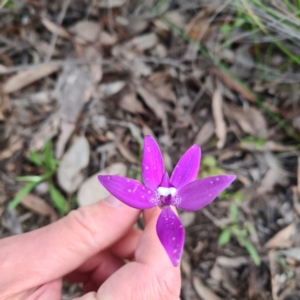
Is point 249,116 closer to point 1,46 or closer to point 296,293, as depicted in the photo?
point 296,293

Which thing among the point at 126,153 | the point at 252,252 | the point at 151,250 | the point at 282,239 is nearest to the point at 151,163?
the point at 151,250

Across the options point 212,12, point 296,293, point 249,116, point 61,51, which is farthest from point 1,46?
point 296,293

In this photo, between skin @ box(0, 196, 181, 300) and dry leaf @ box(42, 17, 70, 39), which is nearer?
skin @ box(0, 196, 181, 300)

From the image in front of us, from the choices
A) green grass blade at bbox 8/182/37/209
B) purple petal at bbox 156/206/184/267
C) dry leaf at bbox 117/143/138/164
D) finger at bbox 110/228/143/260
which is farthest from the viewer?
dry leaf at bbox 117/143/138/164

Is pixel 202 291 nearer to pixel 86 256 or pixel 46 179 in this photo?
pixel 86 256

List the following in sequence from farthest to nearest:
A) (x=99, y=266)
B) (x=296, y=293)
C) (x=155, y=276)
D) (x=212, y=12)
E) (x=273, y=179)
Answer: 1. (x=212, y=12)
2. (x=273, y=179)
3. (x=296, y=293)
4. (x=99, y=266)
5. (x=155, y=276)

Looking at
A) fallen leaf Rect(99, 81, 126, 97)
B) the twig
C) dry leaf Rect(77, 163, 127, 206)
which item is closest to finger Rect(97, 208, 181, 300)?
dry leaf Rect(77, 163, 127, 206)

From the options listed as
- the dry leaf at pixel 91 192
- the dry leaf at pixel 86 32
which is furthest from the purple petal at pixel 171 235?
the dry leaf at pixel 86 32

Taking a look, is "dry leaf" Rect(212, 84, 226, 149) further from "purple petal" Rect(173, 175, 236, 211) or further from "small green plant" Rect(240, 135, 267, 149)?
"purple petal" Rect(173, 175, 236, 211)
